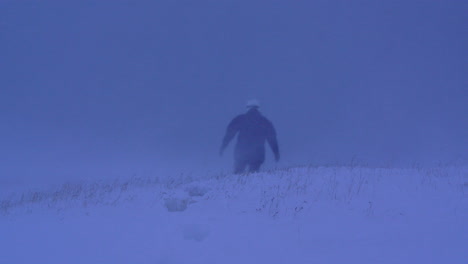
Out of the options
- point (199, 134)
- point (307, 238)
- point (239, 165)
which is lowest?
point (307, 238)

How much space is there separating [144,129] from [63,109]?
45.8 metres

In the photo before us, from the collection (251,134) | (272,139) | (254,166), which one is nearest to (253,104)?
(251,134)

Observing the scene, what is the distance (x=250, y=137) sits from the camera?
10.2 metres

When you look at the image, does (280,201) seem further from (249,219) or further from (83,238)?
(83,238)

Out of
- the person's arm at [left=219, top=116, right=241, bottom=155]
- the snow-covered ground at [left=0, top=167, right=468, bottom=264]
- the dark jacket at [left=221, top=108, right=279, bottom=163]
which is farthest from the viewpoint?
the person's arm at [left=219, top=116, right=241, bottom=155]

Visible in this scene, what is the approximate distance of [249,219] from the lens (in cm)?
555

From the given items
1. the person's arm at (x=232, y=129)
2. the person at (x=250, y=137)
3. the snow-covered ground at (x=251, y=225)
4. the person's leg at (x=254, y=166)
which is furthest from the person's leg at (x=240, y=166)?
the snow-covered ground at (x=251, y=225)

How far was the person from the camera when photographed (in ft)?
33.6

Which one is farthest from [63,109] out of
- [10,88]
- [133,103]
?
[10,88]

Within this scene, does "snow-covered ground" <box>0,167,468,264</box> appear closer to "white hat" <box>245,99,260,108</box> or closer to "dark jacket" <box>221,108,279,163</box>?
"dark jacket" <box>221,108,279,163</box>

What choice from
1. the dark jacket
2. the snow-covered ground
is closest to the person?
the dark jacket

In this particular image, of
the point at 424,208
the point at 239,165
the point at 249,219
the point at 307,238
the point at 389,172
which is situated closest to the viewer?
the point at 307,238

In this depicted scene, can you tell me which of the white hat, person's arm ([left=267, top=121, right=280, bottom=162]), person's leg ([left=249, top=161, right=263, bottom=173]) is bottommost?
person's leg ([left=249, top=161, right=263, bottom=173])

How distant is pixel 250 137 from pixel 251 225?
194 inches
